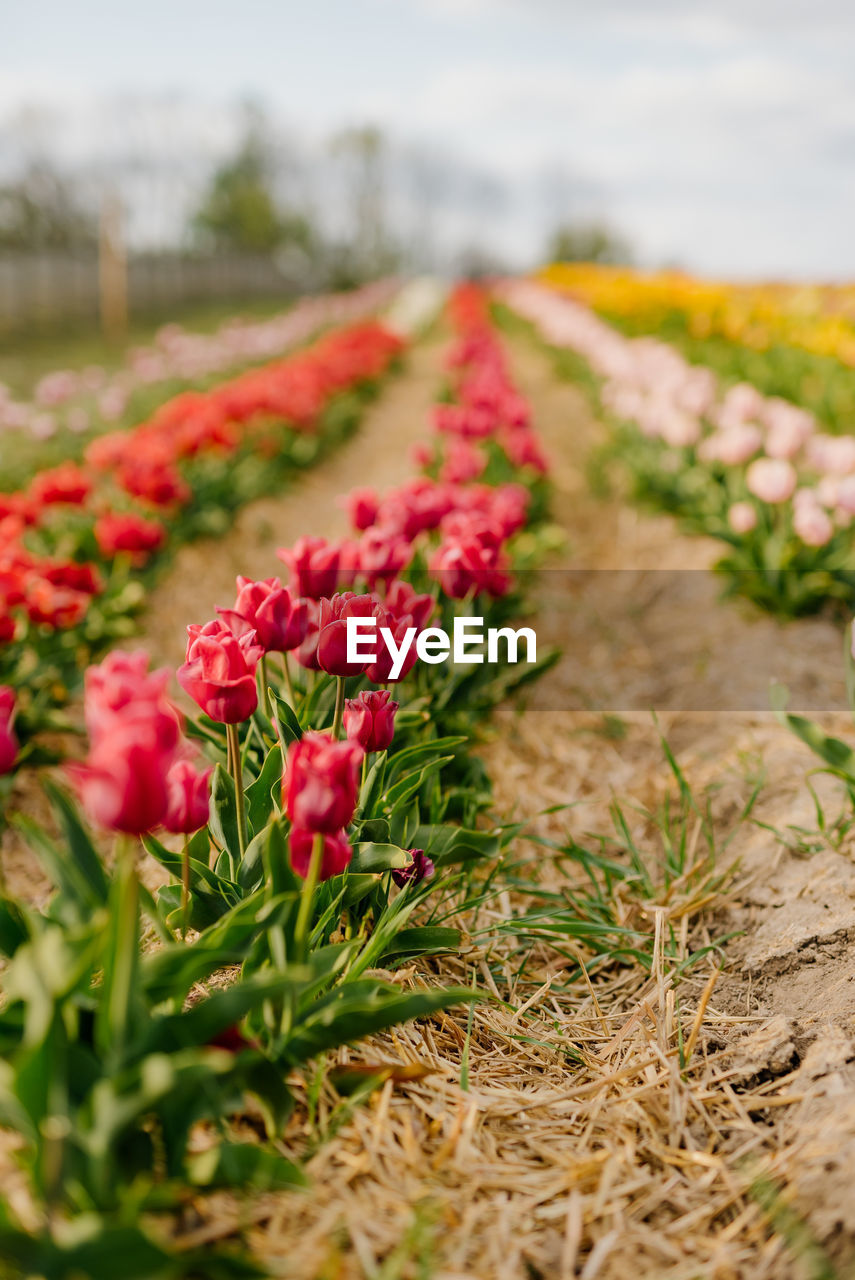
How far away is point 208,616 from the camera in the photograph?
16.0 feet

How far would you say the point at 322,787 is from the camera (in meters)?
1.42

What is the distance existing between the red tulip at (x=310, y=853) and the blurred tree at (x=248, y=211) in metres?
37.6

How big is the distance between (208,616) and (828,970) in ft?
11.5

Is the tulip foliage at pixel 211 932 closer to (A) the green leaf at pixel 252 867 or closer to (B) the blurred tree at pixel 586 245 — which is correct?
(A) the green leaf at pixel 252 867

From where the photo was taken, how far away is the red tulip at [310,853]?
148cm

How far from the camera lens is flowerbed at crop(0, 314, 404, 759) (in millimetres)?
3113

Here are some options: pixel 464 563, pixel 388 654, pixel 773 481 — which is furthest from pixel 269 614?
pixel 773 481

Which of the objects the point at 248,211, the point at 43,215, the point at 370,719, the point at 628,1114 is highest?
the point at 248,211

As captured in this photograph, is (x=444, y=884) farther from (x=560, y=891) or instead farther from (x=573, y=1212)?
(x=573, y=1212)

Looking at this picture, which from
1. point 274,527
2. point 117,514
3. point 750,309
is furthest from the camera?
point 750,309

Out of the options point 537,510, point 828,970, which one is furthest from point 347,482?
point 828,970

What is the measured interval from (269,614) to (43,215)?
28557 mm

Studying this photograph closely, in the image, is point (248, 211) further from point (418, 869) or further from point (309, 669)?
point (418, 869)

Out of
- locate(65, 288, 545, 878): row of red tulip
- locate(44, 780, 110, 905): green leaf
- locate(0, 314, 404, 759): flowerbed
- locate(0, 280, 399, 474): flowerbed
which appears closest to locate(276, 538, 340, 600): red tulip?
locate(65, 288, 545, 878): row of red tulip
